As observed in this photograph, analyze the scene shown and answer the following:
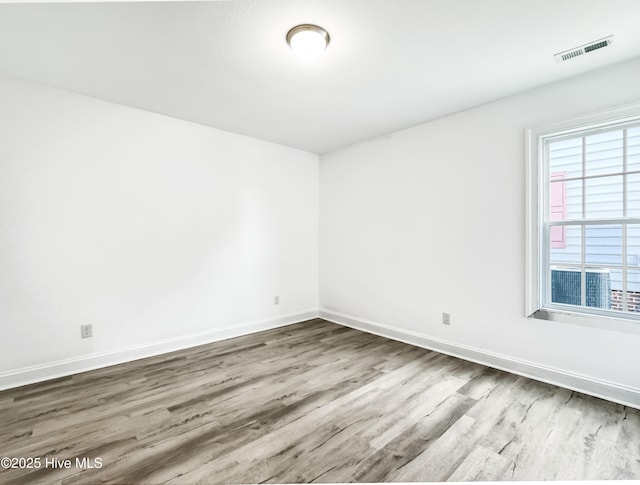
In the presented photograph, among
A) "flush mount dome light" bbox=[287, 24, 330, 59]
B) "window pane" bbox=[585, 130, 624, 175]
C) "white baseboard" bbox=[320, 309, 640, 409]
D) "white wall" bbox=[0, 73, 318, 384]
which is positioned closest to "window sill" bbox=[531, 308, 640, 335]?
"white baseboard" bbox=[320, 309, 640, 409]

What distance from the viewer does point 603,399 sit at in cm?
235

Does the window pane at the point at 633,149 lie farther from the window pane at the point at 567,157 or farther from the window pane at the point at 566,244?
the window pane at the point at 566,244

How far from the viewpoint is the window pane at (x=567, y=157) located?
264cm

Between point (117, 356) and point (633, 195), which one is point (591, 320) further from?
point (117, 356)

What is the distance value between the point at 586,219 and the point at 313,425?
2.76 m

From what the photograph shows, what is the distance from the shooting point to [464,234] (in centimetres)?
322

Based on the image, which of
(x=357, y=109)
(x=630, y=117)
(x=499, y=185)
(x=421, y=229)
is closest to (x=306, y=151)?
(x=357, y=109)

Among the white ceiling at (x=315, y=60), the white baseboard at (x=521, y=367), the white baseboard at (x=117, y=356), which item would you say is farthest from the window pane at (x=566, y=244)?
the white baseboard at (x=117, y=356)

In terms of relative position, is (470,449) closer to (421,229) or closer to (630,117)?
(421,229)

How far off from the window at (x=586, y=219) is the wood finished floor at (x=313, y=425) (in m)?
0.82

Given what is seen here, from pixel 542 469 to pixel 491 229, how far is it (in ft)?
6.56

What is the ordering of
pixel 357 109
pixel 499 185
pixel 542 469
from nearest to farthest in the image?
pixel 542 469 → pixel 499 185 → pixel 357 109

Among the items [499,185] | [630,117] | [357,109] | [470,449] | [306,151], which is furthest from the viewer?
[306,151]

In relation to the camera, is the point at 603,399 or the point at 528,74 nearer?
the point at 603,399
